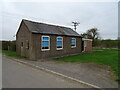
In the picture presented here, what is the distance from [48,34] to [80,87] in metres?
10.4

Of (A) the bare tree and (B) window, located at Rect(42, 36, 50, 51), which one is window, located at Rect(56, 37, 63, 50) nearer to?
(B) window, located at Rect(42, 36, 50, 51)

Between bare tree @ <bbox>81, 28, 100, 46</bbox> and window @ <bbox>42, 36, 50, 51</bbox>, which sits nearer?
window @ <bbox>42, 36, 50, 51</bbox>

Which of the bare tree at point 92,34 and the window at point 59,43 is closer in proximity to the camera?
the window at point 59,43

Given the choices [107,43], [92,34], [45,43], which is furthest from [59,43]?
[92,34]

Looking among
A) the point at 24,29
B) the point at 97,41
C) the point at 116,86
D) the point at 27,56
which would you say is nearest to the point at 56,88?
the point at 116,86

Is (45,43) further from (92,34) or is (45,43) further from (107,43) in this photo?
(92,34)

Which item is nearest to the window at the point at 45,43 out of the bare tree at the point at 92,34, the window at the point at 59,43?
the window at the point at 59,43

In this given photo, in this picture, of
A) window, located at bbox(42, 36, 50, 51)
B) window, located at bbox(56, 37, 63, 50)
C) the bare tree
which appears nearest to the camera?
window, located at bbox(42, 36, 50, 51)

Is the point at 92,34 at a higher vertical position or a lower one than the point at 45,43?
higher

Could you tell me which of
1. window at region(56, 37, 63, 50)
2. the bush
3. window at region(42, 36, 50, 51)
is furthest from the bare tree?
window at region(42, 36, 50, 51)

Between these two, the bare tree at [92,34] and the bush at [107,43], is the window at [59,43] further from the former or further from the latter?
the bare tree at [92,34]

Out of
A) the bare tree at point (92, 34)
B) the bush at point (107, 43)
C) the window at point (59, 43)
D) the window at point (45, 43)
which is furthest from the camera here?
the bare tree at point (92, 34)

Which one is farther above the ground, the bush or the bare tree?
the bare tree

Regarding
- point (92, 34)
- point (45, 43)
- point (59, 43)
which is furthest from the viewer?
point (92, 34)
